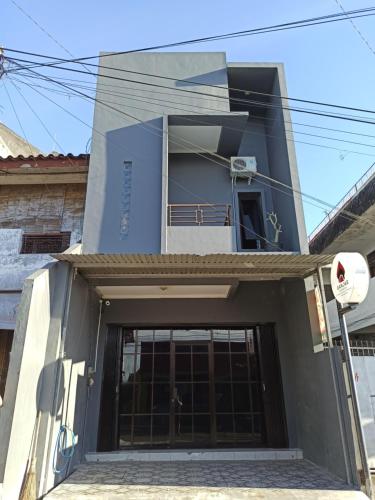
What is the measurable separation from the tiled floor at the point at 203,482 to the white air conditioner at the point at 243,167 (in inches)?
237

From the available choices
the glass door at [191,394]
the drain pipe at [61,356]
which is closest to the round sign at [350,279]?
the glass door at [191,394]

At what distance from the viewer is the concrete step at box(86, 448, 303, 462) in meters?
6.38

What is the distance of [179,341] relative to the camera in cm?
775

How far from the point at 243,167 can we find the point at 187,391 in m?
5.32

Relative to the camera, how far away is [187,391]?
7.44 metres

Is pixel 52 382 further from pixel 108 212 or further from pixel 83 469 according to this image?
pixel 108 212

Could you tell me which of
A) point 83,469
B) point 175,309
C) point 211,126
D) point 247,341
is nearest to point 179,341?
point 175,309

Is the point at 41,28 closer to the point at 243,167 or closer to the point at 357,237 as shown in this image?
the point at 243,167

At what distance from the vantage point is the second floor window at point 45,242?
7.58 metres

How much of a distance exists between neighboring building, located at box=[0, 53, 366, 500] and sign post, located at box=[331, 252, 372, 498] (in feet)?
1.00

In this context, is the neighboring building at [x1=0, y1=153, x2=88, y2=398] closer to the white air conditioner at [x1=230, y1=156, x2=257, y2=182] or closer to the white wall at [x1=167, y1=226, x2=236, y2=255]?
the white wall at [x1=167, y1=226, x2=236, y2=255]

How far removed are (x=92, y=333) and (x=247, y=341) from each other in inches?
136

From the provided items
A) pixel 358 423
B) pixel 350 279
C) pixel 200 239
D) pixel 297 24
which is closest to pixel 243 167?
pixel 200 239

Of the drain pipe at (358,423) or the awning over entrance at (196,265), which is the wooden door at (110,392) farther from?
the drain pipe at (358,423)
